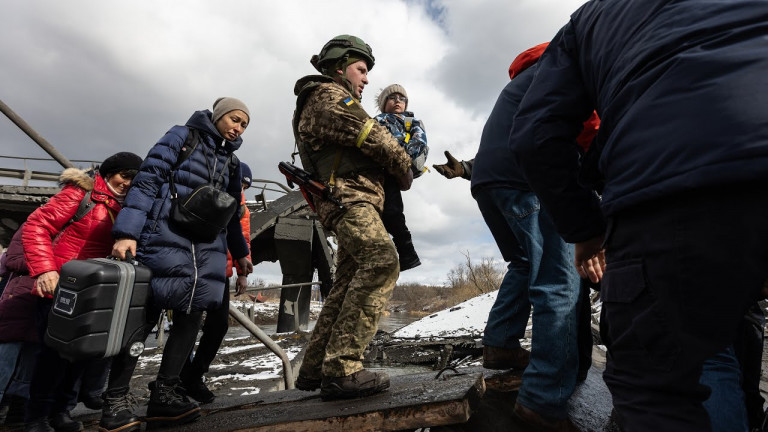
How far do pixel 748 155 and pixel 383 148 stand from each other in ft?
5.20

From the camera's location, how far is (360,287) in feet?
6.55

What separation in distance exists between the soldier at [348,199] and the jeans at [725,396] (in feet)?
4.06

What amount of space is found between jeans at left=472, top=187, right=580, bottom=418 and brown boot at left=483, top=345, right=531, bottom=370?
0.03 metres

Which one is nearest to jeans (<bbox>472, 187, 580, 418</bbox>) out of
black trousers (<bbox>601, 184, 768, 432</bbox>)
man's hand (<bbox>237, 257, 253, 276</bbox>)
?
black trousers (<bbox>601, 184, 768, 432</bbox>)

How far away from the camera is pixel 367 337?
6.42 feet

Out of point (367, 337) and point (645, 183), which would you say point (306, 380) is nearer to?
point (367, 337)

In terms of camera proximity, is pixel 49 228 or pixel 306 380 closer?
pixel 306 380

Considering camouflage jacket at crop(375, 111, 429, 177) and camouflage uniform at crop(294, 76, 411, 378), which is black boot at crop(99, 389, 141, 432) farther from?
camouflage jacket at crop(375, 111, 429, 177)

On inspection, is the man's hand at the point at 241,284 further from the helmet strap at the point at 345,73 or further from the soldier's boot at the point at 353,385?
the helmet strap at the point at 345,73

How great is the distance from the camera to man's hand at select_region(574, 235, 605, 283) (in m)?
1.30

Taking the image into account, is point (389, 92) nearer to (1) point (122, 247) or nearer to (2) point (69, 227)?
(1) point (122, 247)

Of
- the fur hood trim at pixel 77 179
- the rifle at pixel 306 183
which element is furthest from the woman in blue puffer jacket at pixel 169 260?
the fur hood trim at pixel 77 179

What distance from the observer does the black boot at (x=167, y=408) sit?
183 centimetres

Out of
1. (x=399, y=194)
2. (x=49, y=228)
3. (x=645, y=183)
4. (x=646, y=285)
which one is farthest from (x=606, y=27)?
(x=49, y=228)
